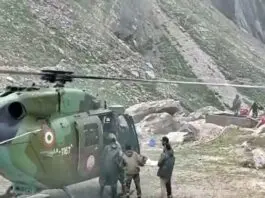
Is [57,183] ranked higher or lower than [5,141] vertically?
lower

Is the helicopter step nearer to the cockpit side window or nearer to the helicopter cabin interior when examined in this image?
the helicopter cabin interior

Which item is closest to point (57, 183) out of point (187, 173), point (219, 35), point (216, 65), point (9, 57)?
point (187, 173)

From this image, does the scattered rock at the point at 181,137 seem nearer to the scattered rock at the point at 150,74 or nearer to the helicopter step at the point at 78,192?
the helicopter step at the point at 78,192

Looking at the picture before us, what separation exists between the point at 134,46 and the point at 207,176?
28991mm

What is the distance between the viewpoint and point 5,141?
30.8 ft

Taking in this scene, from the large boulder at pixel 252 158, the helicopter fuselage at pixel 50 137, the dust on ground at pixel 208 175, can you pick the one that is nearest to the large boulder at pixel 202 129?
the dust on ground at pixel 208 175

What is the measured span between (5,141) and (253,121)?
15.7 metres

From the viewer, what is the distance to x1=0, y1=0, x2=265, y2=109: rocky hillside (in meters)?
32.1

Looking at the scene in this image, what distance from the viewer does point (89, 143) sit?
10.8 metres

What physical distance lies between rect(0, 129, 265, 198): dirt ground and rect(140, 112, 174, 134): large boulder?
4.47 meters

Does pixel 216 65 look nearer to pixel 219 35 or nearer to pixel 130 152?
pixel 219 35

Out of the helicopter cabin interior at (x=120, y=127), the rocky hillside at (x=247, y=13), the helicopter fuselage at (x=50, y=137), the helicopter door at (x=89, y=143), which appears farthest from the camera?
the rocky hillside at (x=247, y=13)

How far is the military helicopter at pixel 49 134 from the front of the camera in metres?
9.52

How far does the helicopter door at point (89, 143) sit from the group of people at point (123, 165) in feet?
0.67
